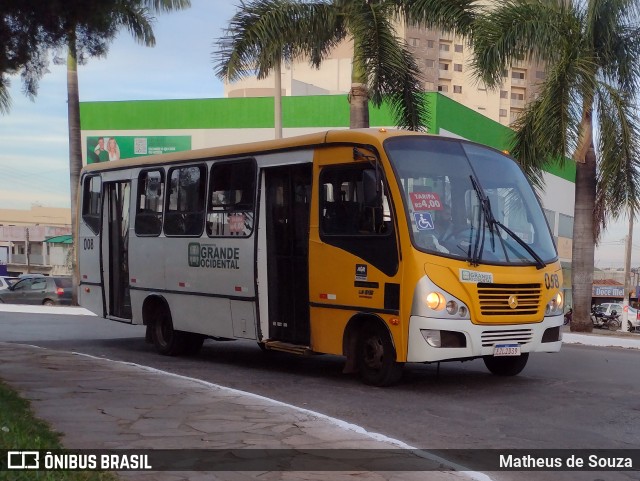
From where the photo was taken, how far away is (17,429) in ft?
22.9

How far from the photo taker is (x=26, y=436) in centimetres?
674

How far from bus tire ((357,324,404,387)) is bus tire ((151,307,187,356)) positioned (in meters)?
4.25

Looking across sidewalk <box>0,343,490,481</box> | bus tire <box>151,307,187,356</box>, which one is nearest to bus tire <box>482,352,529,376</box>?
sidewalk <box>0,343,490,481</box>

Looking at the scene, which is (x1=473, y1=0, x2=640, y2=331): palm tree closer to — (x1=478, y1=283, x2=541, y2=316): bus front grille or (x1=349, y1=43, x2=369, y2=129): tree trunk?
(x1=349, y1=43, x2=369, y2=129): tree trunk

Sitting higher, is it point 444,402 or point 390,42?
point 390,42

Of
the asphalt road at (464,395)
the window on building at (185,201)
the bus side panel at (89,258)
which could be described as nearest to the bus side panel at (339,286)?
the asphalt road at (464,395)

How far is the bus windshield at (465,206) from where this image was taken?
10.7 m

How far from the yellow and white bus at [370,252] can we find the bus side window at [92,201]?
9.37 ft

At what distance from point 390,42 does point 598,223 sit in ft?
35.2

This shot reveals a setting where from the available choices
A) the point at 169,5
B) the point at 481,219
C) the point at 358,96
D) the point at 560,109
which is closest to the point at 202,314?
the point at 481,219

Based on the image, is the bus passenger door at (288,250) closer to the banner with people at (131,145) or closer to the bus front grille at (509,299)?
the bus front grille at (509,299)

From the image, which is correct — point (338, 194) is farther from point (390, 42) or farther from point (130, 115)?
point (130, 115)

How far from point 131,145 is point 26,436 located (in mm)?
42550

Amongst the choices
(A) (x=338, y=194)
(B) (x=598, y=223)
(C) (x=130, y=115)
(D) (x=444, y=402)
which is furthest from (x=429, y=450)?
(C) (x=130, y=115)
